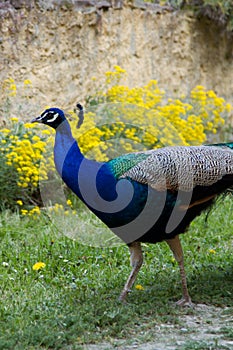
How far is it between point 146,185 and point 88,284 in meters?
0.97

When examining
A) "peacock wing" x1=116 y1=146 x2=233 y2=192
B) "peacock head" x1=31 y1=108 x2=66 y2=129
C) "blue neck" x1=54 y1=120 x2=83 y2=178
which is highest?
"peacock head" x1=31 y1=108 x2=66 y2=129

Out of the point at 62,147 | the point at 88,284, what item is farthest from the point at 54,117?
the point at 88,284

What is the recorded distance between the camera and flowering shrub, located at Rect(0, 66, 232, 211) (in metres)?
6.20

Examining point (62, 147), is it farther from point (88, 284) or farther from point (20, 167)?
point (20, 167)

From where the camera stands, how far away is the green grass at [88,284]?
147 inches

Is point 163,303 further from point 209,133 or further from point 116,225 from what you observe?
point 209,133

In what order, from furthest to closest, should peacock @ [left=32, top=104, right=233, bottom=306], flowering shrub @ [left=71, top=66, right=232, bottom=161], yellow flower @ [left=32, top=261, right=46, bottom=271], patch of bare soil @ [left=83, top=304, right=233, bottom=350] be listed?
flowering shrub @ [left=71, top=66, right=232, bottom=161], yellow flower @ [left=32, top=261, right=46, bottom=271], peacock @ [left=32, top=104, right=233, bottom=306], patch of bare soil @ [left=83, top=304, right=233, bottom=350]

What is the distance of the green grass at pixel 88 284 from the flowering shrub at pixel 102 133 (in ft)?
1.32

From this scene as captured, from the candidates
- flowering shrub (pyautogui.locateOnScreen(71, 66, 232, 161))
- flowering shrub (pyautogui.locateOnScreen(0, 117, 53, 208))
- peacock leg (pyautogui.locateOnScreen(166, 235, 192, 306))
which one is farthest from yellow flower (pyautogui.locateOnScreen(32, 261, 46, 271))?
flowering shrub (pyautogui.locateOnScreen(71, 66, 232, 161))

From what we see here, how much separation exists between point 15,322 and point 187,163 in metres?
1.42

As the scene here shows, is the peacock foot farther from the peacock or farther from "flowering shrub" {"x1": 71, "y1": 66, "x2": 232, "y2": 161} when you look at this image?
"flowering shrub" {"x1": 71, "y1": 66, "x2": 232, "y2": 161}

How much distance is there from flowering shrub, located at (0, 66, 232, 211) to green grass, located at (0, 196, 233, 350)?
0.40 meters

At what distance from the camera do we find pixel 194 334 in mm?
3789

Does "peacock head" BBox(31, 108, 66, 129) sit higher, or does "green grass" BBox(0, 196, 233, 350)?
"peacock head" BBox(31, 108, 66, 129)
